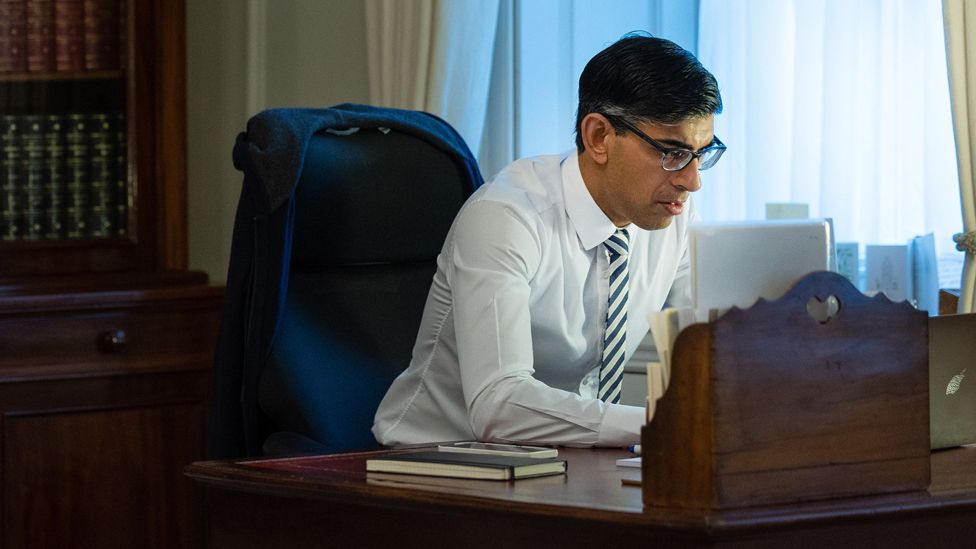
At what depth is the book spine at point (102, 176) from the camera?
330 cm

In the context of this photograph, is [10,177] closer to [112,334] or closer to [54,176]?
[54,176]

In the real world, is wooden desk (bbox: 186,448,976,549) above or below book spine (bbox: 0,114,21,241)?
below

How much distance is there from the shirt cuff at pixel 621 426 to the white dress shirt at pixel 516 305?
0.10 meters

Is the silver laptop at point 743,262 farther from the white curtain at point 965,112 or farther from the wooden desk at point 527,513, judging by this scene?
the white curtain at point 965,112

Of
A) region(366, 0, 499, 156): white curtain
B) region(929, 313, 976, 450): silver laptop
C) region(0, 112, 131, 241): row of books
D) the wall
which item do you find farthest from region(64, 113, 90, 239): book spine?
region(929, 313, 976, 450): silver laptop

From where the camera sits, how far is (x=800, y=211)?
2.50 meters

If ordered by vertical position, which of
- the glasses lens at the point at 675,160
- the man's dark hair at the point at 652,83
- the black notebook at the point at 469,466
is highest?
the man's dark hair at the point at 652,83

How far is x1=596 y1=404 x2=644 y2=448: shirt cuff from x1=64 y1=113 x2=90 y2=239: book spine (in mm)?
2027

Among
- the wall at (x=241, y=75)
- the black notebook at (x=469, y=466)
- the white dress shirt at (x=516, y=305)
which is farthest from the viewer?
the wall at (x=241, y=75)

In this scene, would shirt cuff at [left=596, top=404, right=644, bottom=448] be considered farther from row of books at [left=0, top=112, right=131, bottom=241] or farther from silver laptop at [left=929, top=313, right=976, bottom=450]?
row of books at [left=0, top=112, right=131, bottom=241]

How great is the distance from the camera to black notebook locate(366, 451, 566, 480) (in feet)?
4.45

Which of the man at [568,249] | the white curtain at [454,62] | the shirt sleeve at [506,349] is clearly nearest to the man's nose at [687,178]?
the man at [568,249]

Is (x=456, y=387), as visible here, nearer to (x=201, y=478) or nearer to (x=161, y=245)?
(x=201, y=478)

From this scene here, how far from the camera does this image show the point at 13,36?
3.18 metres
